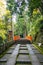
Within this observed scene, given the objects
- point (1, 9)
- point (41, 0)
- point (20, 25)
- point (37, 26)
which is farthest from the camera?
point (20, 25)

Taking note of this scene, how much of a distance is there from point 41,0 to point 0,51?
419 centimetres

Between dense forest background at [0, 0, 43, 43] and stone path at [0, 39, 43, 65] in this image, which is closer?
stone path at [0, 39, 43, 65]

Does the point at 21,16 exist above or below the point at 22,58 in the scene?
above

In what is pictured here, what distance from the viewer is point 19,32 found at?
47.0 m

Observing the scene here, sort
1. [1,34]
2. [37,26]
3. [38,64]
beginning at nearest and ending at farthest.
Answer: [38,64], [1,34], [37,26]

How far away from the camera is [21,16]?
32594mm

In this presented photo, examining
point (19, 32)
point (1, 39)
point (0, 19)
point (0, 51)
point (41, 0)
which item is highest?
point (41, 0)

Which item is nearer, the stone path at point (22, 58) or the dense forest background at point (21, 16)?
the stone path at point (22, 58)

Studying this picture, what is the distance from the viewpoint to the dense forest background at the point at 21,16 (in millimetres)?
11719

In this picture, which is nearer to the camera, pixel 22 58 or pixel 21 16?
pixel 22 58

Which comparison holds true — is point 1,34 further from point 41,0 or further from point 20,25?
point 20,25

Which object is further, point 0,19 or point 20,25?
point 20,25

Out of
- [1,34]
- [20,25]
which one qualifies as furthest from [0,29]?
[20,25]

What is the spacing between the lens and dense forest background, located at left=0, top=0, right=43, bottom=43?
1172 cm
